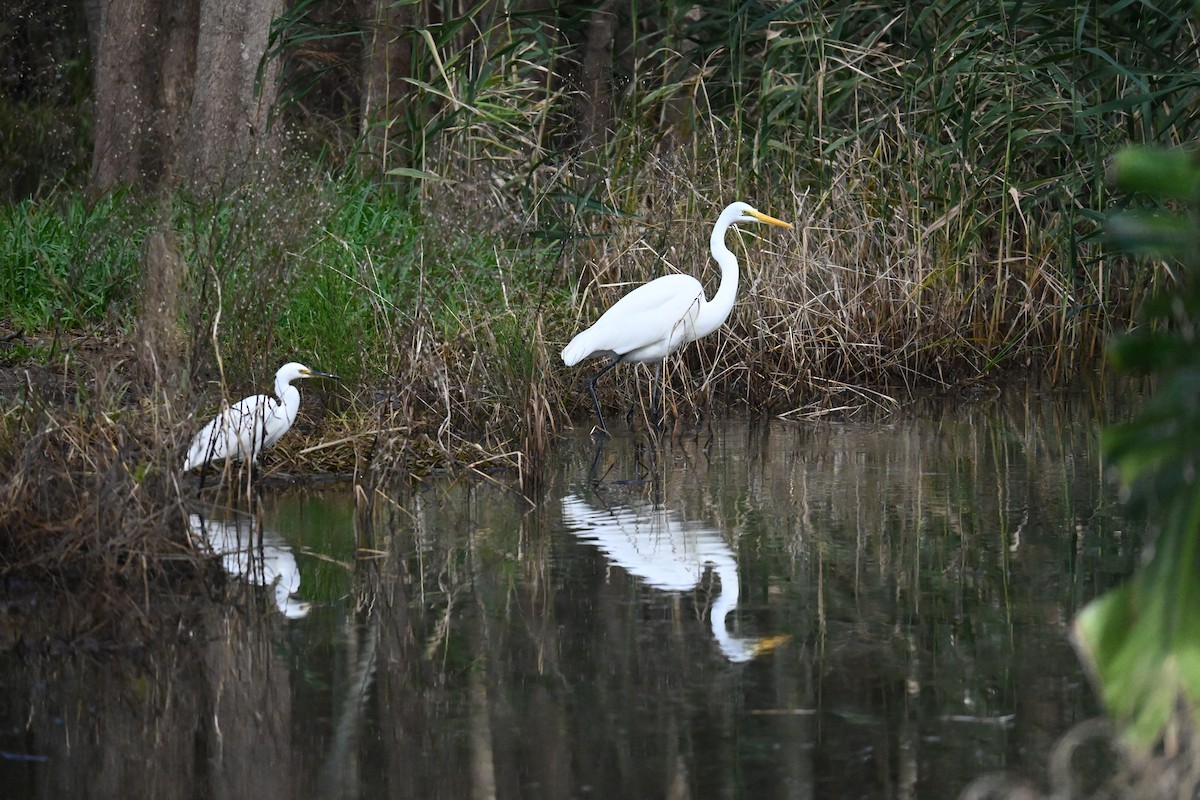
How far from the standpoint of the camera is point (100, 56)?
41.1 feet

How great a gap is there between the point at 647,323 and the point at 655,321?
0.04m

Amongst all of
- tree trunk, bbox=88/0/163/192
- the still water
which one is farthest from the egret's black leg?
tree trunk, bbox=88/0/163/192

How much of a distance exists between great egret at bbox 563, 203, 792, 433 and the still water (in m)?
1.23

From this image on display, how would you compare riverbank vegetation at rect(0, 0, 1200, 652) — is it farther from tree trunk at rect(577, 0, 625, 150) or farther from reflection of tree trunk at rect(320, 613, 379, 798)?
reflection of tree trunk at rect(320, 613, 379, 798)

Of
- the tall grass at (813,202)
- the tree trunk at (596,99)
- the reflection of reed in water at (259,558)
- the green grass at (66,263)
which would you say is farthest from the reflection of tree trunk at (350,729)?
the tree trunk at (596,99)

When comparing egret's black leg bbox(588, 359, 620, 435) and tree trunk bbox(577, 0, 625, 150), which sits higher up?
tree trunk bbox(577, 0, 625, 150)

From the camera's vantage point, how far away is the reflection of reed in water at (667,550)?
13.5ft

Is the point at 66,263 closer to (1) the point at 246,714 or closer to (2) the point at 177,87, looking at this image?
(2) the point at 177,87

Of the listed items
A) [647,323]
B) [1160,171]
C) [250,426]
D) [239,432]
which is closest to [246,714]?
[239,432]

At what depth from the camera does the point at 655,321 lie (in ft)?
24.7

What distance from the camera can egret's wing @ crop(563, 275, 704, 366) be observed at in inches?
297

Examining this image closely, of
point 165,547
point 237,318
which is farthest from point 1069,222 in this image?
point 165,547

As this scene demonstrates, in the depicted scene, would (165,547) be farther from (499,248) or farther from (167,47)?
(167,47)

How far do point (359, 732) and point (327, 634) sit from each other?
87 centimetres
